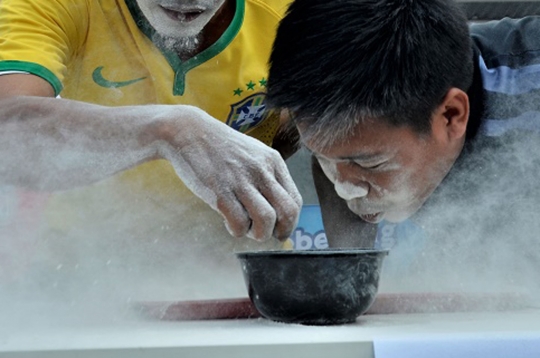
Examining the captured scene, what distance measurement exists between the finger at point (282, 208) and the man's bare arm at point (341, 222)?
600mm

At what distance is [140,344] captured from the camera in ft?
2.41

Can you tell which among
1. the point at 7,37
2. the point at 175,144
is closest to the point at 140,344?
the point at 175,144

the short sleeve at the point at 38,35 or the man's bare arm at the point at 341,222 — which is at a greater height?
the short sleeve at the point at 38,35

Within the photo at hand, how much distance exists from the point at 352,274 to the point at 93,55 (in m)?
0.93

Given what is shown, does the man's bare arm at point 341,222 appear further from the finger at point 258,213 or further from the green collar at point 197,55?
the finger at point 258,213

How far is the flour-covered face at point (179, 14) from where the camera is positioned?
1473 millimetres

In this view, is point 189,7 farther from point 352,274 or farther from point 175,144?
point 352,274

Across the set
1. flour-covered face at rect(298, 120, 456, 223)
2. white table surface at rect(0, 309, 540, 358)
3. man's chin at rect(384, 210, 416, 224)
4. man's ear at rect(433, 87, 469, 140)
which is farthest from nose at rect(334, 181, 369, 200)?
white table surface at rect(0, 309, 540, 358)

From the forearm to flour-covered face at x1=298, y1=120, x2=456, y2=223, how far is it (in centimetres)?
35

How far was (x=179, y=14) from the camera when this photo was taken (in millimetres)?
1489

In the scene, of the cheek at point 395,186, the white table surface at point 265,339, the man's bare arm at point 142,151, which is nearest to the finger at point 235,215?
the man's bare arm at point 142,151

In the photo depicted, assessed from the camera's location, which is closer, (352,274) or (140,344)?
(140,344)

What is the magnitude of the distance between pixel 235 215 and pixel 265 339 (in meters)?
0.41

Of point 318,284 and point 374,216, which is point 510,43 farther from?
point 318,284
